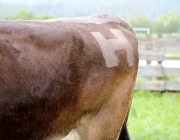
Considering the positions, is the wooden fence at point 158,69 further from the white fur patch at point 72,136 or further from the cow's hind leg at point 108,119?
the white fur patch at point 72,136

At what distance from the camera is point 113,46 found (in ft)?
13.3

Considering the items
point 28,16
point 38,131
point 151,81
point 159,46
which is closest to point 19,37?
point 38,131

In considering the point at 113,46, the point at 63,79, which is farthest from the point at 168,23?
the point at 63,79

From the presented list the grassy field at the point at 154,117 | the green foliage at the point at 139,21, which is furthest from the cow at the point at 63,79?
the green foliage at the point at 139,21

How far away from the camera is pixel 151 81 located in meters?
9.55

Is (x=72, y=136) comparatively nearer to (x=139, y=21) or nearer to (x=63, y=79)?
(x=63, y=79)

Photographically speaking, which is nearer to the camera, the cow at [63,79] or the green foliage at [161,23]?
the cow at [63,79]

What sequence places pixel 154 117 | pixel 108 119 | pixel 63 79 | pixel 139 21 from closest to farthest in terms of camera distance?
pixel 63 79, pixel 108 119, pixel 154 117, pixel 139 21

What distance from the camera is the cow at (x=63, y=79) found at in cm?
344

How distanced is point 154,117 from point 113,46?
3.81 meters

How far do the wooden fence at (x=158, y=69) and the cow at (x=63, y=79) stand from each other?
5.32 m

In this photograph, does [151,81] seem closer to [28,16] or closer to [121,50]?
[121,50]

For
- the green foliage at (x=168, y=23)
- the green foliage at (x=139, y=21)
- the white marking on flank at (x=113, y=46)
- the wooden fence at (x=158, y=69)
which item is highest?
the white marking on flank at (x=113, y=46)

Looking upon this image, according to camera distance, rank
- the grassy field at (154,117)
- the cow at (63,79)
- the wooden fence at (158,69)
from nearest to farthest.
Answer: the cow at (63,79) < the grassy field at (154,117) < the wooden fence at (158,69)
